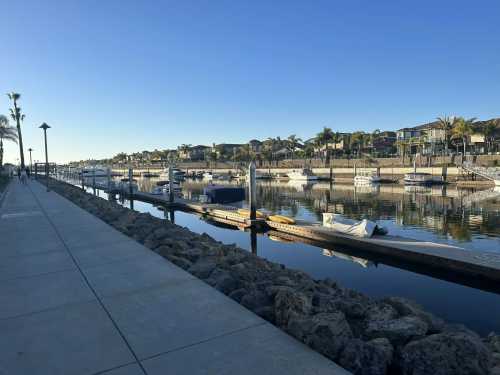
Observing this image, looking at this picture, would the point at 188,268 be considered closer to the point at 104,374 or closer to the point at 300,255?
the point at 104,374

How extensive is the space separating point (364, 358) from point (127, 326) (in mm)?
3231

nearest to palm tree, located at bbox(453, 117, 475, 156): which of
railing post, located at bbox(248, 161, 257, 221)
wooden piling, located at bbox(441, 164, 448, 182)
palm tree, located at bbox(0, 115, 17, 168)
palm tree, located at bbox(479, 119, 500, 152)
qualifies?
palm tree, located at bbox(479, 119, 500, 152)

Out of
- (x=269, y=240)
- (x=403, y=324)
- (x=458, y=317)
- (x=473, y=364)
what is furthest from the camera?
(x=269, y=240)

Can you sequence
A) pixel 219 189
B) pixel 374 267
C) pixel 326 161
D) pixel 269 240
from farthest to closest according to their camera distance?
pixel 326 161
pixel 219 189
pixel 269 240
pixel 374 267

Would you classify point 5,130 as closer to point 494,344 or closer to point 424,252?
point 424,252

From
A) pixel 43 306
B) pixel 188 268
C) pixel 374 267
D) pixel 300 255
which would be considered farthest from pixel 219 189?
pixel 43 306

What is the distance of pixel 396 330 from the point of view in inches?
204

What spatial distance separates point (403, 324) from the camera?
5.34 meters

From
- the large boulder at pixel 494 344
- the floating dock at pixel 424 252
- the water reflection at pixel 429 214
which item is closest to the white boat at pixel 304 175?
the water reflection at pixel 429 214

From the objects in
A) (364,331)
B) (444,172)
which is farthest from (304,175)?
(364,331)

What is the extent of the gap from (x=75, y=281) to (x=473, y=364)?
22.2ft

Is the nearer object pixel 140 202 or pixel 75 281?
pixel 75 281

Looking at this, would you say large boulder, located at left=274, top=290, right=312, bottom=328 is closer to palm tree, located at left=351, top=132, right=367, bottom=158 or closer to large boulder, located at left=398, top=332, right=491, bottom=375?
large boulder, located at left=398, top=332, right=491, bottom=375

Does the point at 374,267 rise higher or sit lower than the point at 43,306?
lower
